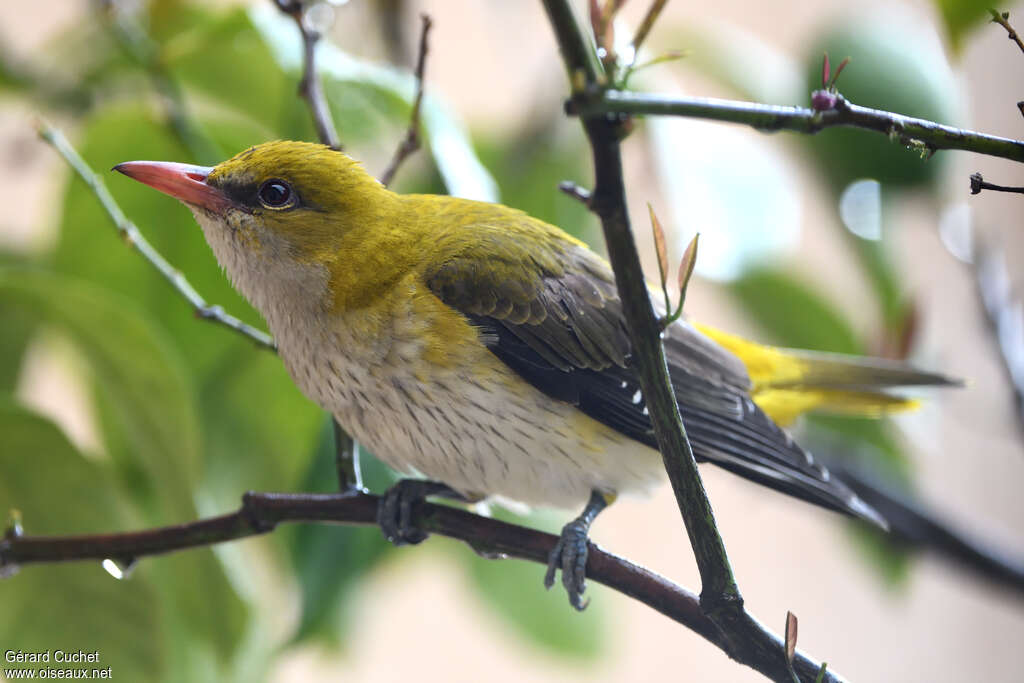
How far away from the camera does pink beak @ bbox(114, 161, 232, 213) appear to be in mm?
622

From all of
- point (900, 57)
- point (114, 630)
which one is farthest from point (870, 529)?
point (114, 630)

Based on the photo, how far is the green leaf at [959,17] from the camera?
1.92 feet

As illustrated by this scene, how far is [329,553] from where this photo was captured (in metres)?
0.90

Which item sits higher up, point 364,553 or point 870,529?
point 870,529

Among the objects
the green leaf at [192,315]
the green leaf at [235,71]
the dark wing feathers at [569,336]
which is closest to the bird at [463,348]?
the dark wing feathers at [569,336]

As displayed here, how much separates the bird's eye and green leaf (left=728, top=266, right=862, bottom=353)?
0.66 meters

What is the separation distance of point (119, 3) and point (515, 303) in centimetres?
61

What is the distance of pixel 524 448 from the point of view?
0.83 metres

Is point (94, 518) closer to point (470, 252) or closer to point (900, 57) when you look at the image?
point (470, 252)

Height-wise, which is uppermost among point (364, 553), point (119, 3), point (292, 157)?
point (119, 3)

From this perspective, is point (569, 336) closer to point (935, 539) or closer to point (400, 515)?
point (400, 515)

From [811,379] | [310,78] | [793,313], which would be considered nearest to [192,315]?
[310,78]

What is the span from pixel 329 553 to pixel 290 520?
8.8 inches

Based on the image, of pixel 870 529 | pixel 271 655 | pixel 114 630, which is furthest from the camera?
pixel 870 529
